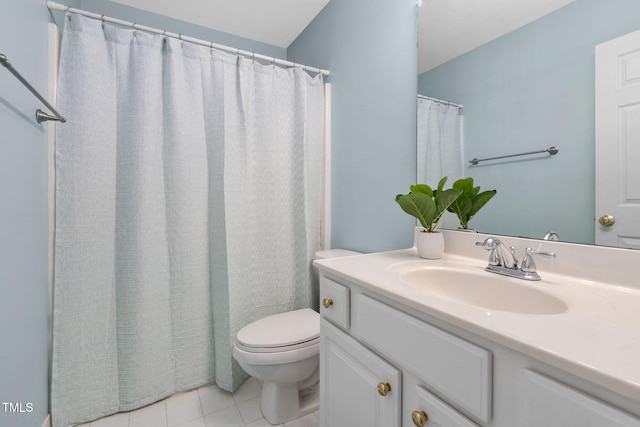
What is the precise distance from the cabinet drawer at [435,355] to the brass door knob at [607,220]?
58 cm

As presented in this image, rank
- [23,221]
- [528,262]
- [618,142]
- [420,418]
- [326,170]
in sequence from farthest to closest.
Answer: [326,170] < [23,221] < [528,262] < [618,142] < [420,418]

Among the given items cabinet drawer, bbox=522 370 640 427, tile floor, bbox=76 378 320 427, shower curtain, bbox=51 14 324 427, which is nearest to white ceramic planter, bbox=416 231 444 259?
cabinet drawer, bbox=522 370 640 427

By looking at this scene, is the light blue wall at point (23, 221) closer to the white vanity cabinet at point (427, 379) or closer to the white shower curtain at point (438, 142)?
the white vanity cabinet at point (427, 379)

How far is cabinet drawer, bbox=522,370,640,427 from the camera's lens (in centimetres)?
34

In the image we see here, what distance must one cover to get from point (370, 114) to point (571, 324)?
128 centimetres

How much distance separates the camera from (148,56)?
1413mm

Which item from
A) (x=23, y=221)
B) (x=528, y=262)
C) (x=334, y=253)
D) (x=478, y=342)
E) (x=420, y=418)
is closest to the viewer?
(x=478, y=342)

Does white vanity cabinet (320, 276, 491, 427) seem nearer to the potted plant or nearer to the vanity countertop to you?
the vanity countertop

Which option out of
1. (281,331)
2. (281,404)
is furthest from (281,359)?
(281,404)

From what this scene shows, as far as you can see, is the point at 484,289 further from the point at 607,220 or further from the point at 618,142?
the point at 618,142

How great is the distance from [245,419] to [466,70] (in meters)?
1.83

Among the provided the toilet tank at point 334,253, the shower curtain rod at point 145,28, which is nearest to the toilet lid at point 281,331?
the toilet tank at point 334,253

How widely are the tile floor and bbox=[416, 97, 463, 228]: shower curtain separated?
1274 mm

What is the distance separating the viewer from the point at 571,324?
475 mm
